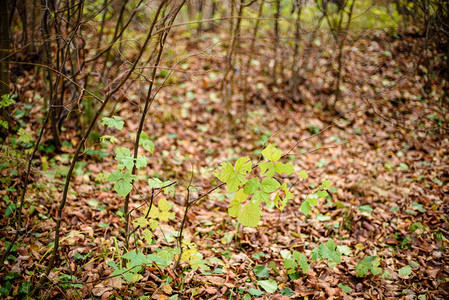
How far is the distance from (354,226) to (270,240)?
3.13 ft

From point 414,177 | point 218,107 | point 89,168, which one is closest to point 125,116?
point 89,168

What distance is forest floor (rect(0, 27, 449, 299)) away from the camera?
7.33 ft

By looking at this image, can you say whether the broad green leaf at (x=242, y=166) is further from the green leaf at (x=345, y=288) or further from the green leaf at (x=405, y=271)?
the green leaf at (x=405, y=271)

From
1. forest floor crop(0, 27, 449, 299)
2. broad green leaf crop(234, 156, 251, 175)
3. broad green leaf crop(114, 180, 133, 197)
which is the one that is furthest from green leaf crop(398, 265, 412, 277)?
broad green leaf crop(114, 180, 133, 197)

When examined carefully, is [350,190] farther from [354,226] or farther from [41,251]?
[41,251]

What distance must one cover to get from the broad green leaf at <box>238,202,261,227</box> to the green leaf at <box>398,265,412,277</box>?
5.36 feet

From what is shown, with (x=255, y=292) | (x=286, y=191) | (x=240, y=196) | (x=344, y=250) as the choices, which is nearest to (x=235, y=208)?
(x=240, y=196)

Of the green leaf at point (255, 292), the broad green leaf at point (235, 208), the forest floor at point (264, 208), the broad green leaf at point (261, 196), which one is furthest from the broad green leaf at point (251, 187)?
the green leaf at point (255, 292)

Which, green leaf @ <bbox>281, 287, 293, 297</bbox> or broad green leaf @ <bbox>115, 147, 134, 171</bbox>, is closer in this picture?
broad green leaf @ <bbox>115, 147, 134, 171</bbox>

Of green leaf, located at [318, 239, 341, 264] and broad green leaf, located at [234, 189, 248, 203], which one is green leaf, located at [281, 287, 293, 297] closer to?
green leaf, located at [318, 239, 341, 264]

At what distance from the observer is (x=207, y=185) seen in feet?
12.2

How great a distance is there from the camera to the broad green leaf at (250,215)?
5.63ft

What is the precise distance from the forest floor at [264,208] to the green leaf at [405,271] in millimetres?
15

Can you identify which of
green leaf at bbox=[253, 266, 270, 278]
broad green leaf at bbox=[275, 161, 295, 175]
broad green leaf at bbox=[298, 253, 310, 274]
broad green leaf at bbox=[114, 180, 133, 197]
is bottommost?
green leaf at bbox=[253, 266, 270, 278]
